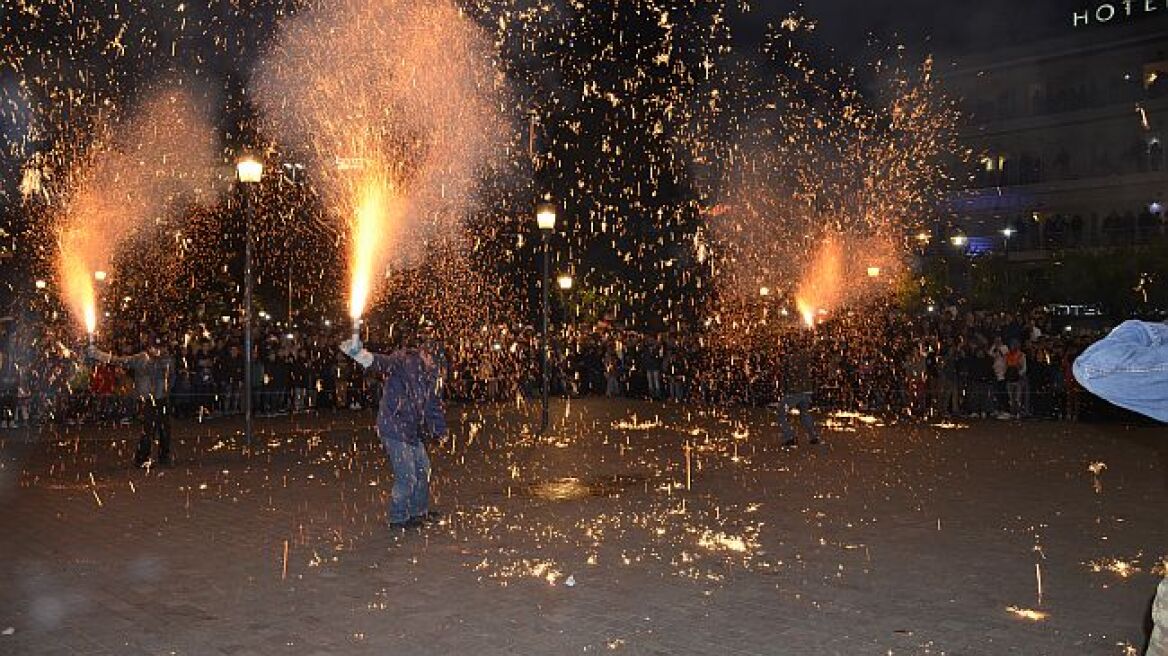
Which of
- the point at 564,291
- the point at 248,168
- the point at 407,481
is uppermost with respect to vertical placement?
the point at 248,168

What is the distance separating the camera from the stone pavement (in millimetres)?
5961

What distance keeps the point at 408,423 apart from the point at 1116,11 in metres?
52.0

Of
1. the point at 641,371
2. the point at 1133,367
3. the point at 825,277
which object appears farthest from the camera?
the point at 825,277

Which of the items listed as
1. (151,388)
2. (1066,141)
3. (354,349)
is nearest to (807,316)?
(151,388)

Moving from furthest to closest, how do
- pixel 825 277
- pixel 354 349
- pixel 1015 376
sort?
pixel 825 277 → pixel 1015 376 → pixel 354 349

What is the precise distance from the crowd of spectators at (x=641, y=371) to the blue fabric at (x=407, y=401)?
25.0ft

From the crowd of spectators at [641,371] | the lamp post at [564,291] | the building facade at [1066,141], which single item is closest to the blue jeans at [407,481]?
the crowd of spectators at [641,371]

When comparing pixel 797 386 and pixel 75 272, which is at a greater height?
pixel 75 272

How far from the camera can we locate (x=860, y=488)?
37.0ft

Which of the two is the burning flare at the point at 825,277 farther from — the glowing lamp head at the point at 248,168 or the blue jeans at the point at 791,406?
the glowing lamp head at the point at 248,168

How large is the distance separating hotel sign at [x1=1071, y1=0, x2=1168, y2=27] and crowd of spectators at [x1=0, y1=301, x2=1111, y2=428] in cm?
2801

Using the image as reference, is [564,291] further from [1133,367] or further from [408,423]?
[1133,367]

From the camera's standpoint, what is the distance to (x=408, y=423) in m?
9.17

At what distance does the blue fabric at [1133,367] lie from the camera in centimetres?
303
